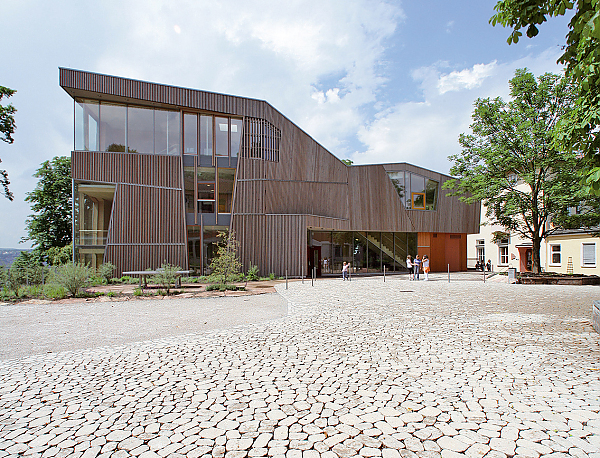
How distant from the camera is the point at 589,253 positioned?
82.9 feet

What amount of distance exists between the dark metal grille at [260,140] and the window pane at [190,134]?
3106 millimetres

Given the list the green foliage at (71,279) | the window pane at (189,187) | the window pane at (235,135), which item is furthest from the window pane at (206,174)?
the green foliage at (71,279)

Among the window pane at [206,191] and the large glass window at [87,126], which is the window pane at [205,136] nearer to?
the window pane at [206,191]

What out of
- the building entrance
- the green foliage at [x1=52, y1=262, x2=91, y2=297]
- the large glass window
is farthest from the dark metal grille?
the green foliage at [x1=52, y1=262, x2=91, y2=297]

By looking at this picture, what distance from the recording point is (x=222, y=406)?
4.02m

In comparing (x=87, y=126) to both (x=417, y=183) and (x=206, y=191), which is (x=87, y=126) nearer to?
(x=206, y=191)

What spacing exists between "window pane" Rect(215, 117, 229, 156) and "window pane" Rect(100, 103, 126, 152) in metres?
5.70

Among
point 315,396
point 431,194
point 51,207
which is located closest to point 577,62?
point 315,396

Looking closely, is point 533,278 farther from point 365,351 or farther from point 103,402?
point 103,402

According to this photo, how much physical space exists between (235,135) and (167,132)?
4305mm

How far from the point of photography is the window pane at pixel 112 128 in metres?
21.3

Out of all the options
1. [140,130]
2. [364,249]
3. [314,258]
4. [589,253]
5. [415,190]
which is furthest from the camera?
[415,190]

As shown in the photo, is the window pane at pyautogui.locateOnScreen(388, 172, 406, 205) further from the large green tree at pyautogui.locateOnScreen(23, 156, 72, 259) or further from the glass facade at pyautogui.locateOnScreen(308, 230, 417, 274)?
the large green tree at pyautogui.locateOnScreen(23, 156, 72, 259)

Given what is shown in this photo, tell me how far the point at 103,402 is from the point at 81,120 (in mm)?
22091
